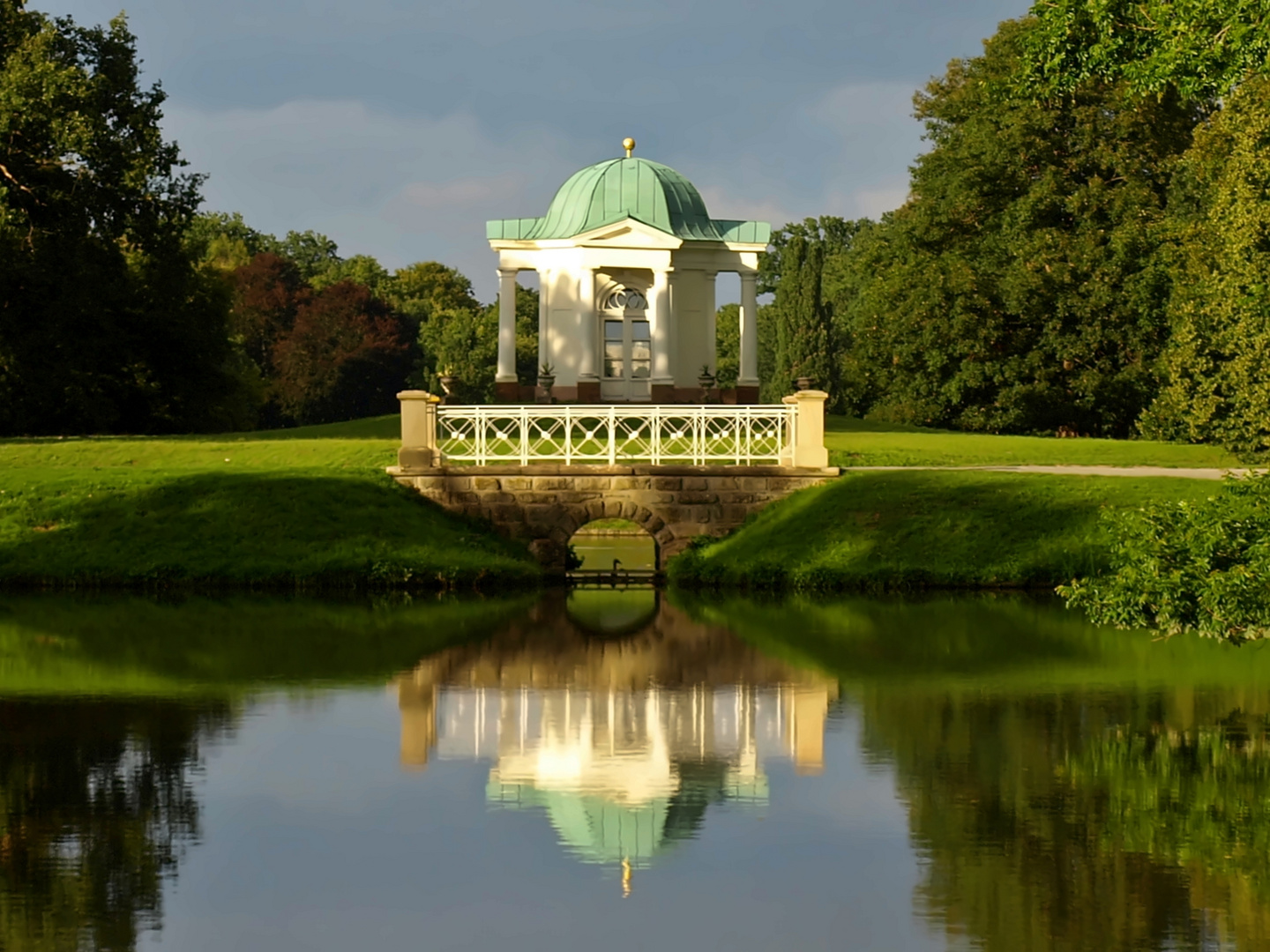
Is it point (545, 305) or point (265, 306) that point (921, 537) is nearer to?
point (545, 305)

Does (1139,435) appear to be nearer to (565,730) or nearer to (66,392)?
(66,392)

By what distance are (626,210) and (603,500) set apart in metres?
16.7

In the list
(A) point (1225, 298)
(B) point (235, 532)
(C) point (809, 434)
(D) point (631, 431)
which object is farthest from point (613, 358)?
(B) point (235, 532)

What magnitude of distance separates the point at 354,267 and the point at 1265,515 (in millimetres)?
93796

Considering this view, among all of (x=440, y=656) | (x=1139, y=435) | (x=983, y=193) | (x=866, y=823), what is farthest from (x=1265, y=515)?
(x=983, y=193)

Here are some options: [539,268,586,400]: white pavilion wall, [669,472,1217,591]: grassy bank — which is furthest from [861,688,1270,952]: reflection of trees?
[539,268,586,400]: white pavilion wall

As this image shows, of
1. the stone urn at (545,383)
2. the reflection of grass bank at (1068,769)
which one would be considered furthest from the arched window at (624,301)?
the reflection of grass bank at (1068,769)

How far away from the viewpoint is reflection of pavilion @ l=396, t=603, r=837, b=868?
11656 millimetres

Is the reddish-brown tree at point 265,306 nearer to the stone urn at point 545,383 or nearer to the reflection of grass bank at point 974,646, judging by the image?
the stone urn at point 545,383

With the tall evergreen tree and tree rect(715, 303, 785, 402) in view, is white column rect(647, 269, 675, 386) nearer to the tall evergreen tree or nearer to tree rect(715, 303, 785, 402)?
the tall evergreen tree

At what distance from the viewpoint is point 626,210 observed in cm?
4441

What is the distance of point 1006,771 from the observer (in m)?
12.6

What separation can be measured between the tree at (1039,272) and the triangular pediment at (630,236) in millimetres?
10277

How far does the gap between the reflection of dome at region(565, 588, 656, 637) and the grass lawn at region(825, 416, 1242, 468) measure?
826 cm
